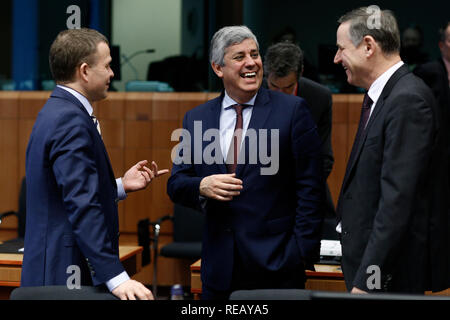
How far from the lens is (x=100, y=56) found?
8.31 ft

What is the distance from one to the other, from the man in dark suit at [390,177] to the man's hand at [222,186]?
1.36ft

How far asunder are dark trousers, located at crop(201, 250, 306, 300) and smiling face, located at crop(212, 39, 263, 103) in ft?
2.24

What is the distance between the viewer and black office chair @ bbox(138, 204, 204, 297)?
5492 millimetres

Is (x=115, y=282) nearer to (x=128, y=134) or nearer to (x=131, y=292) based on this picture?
(x=131, y=292)

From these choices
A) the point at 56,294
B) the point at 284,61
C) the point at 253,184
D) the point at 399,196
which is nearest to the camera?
the point at 56,294

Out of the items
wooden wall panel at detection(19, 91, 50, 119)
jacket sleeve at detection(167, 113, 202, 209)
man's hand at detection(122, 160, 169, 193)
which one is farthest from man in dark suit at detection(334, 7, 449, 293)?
wooden wall panel at detection(19, 91, 50, 119)

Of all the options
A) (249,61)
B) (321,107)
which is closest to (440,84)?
(321,107)

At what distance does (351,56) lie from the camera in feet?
7.95

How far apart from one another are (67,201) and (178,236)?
3578mm

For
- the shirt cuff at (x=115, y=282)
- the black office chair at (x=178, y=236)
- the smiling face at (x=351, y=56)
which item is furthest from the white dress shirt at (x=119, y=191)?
the black office chair at (x=178, y=236)

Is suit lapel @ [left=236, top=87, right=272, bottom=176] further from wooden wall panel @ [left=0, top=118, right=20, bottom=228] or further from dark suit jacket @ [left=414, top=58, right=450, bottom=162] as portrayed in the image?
wooden wall panel @ [left=0, top=118, right=20, bottom=228]

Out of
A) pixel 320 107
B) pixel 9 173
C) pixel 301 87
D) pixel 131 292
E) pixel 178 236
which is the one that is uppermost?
pixel 301 87

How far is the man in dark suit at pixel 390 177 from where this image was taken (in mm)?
2152

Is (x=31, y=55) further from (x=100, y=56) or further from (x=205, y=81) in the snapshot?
(x=100, y=56)
